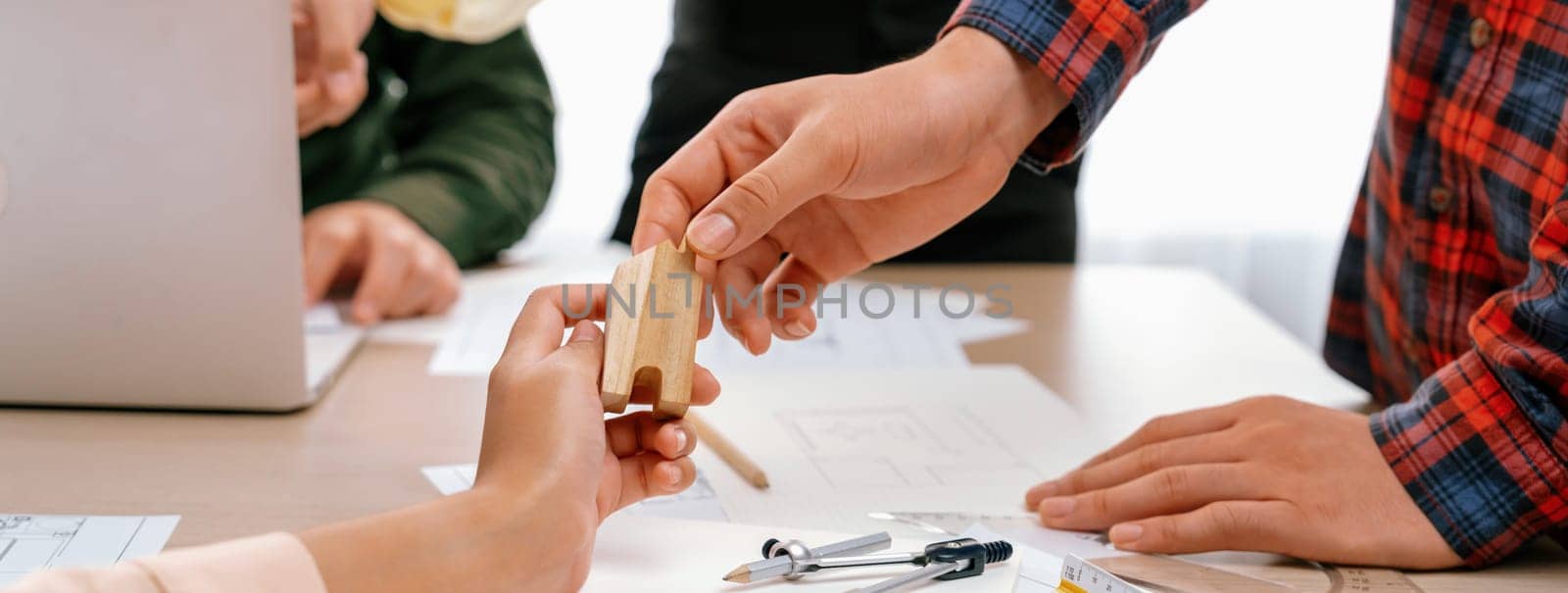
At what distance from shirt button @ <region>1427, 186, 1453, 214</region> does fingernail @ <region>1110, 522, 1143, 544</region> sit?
38 centimetres

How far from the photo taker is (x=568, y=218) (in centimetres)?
259

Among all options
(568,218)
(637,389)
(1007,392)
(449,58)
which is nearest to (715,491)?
(637,389)

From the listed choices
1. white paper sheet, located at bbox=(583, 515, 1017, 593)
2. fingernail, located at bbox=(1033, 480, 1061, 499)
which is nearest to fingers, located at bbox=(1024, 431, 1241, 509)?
fingernail, located at bbox=(1033, 480, 1061, 499)

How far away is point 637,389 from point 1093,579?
28 centimetres

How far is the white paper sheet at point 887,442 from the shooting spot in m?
0.87

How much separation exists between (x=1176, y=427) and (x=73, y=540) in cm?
68

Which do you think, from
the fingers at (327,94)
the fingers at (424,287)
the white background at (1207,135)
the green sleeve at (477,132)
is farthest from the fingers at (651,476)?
the white background at (1207,135)

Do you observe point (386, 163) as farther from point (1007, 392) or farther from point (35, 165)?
point (1007, 392)

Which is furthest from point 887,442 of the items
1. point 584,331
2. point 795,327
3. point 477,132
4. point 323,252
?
point 477,132

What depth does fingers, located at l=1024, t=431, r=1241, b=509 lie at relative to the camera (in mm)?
841

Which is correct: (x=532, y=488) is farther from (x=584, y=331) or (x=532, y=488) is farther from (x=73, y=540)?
(x=73, y=540)

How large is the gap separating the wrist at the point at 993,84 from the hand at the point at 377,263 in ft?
2.21

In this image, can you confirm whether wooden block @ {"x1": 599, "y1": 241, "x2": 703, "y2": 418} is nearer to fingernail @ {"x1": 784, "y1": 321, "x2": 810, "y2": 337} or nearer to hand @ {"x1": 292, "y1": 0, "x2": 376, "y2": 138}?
fingernail @ {"x1": 784, "y1": 321, "x2": 810, "y2": 337}

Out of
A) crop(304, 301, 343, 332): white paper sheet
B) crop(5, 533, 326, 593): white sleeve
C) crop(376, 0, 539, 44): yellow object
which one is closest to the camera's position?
crop(5, 533, 326, 593): white sleeve
